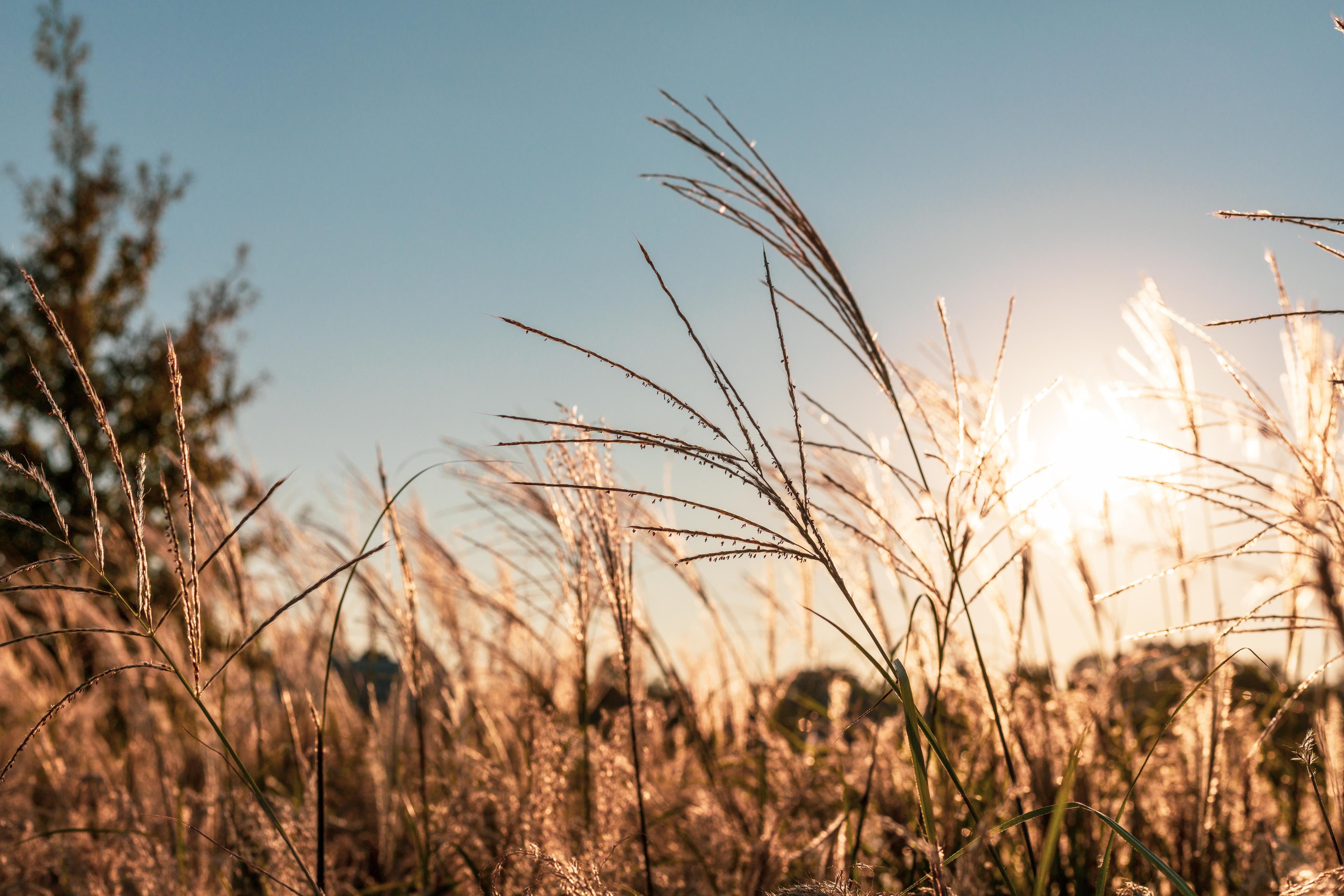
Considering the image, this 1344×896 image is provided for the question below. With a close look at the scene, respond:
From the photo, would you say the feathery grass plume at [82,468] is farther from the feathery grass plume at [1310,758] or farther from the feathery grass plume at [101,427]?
the feathery grass plume at [1310,758]

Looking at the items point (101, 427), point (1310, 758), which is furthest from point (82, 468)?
point (1310, 758)

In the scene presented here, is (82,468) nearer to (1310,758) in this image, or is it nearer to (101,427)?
(101,427)

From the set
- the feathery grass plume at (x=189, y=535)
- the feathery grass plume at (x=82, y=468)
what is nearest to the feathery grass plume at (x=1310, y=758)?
the feathery grass plume at (x=189, y=535)

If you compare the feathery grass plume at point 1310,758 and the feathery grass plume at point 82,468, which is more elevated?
the feathery grass plume at point 82,468

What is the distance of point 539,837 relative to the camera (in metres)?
→ 1.75

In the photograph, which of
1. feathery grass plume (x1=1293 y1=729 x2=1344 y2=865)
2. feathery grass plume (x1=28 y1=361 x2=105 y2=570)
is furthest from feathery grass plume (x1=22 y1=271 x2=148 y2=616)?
feathery grass plume (x1=1293 y1=729 x2=1344 y2=865)

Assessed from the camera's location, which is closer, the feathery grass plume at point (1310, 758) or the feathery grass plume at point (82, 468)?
the feathery grass plume at point (82, 468)

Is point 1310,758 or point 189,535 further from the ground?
point 189,535

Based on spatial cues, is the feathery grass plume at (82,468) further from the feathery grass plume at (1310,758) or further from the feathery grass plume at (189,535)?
the feathery grass plume at (1310,758)

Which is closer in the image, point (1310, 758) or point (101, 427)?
point (101, 427)

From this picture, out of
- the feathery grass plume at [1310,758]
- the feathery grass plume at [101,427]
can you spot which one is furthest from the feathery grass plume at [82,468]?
the feathery grass plume at [1310,758]

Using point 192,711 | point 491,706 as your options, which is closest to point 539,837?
point 491,706

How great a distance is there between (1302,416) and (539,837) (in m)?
1.63

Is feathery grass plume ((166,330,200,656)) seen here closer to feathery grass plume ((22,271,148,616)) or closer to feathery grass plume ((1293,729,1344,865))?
feathery grass plume ((22,271,148,616))
